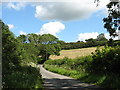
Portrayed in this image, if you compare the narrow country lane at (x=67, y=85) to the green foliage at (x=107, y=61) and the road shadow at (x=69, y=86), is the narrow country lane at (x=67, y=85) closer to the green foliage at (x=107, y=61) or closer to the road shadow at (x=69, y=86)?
the road shadow at (x=69, y=86)

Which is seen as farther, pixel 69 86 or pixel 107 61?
pixel 107 61

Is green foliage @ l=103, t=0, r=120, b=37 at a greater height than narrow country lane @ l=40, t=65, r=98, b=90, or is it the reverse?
green foliage @ l=103, t=0, r=120, b=37

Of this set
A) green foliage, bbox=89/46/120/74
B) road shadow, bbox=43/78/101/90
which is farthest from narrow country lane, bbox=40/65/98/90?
green foliage, bbox=89/46/120/74

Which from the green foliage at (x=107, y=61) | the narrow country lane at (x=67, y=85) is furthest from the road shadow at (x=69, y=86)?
the green foliage at (x=107, y=61)

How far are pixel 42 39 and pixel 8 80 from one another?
88.0 m

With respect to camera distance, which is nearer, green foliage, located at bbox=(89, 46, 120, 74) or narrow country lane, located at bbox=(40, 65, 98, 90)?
narrow country lane, located at bbox=(40, 65, 98, 90)

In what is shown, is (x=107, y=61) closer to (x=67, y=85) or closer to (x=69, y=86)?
(x=67, y=85)

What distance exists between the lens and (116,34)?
12.8 meters

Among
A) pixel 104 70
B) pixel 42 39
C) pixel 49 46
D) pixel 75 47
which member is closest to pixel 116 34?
pixel 104 70

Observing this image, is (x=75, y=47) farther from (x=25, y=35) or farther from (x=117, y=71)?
(x=117, y=71)

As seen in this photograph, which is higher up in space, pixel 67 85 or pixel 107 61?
pixel 107 61

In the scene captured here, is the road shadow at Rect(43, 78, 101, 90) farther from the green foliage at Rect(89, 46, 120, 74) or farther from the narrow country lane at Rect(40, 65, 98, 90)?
the green foliage at Rect(89, 46, 120, 74)

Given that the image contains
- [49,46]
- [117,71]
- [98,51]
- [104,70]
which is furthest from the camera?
[49,46]

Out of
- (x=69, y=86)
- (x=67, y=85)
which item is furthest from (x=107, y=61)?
(x=69, y=86)
